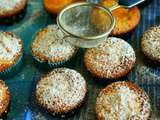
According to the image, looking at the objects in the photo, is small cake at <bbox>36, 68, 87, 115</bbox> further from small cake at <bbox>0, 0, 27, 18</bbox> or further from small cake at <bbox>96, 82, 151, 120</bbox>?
small cake at <bbox>0, 0, 27, 18</bbox>

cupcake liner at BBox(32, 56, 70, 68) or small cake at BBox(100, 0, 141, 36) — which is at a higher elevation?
small cake at BBox(100, 0, 141, 36)

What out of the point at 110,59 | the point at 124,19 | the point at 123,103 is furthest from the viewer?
the point at 124,19

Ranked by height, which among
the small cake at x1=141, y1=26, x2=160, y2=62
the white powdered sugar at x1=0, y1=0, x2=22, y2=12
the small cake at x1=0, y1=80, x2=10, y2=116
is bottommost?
the small cake at x1=0, y1=80, x2=10, y2=116

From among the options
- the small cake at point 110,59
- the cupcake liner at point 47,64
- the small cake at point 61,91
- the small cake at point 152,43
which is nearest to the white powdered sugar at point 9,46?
the cupcake liner at point 47,64

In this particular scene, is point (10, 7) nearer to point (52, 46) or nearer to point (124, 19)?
point (52, 46)

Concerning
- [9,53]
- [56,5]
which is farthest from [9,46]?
[56,5]

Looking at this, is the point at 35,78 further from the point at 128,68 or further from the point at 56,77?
the point at 128,68

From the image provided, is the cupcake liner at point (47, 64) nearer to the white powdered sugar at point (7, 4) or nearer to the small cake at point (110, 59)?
the small cake at point (110, 59)

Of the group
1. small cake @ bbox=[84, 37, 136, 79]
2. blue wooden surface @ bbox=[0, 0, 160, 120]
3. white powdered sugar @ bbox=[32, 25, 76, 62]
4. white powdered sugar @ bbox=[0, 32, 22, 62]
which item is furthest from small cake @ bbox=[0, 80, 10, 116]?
small cake @ bbox=[84, 37, 136, 79]
